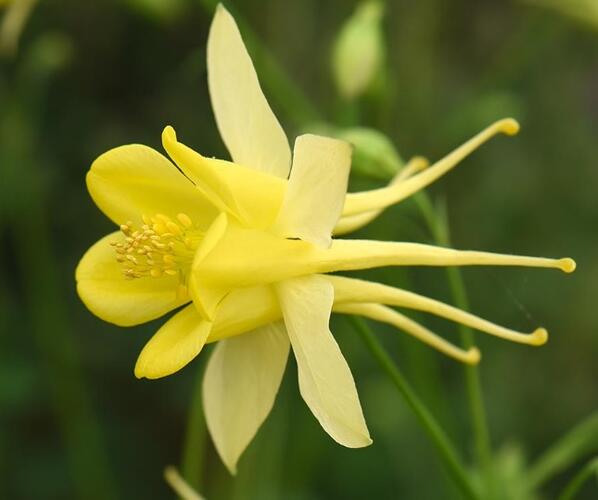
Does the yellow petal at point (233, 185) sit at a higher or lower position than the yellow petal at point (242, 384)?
higher

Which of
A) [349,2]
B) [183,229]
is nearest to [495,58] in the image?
[349,2]

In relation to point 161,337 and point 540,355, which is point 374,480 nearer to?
point 540,355

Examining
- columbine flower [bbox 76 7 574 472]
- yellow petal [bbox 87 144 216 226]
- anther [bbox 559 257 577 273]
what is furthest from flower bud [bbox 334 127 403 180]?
anther [bbox 559 257 577 273]

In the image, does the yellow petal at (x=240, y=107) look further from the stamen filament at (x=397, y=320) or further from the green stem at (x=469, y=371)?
the green stem at (x=469, y=371)

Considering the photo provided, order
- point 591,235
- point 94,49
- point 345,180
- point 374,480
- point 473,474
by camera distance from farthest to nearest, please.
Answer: point 94,49, point 591,235, point 374,480, point 473,474, point 345,180

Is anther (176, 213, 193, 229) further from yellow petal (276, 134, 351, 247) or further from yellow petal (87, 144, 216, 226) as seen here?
yellow petal (276, 134, 351, 247)

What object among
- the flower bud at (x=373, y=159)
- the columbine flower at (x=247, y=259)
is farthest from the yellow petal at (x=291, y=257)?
the flower bud at (x=373, y=159)
